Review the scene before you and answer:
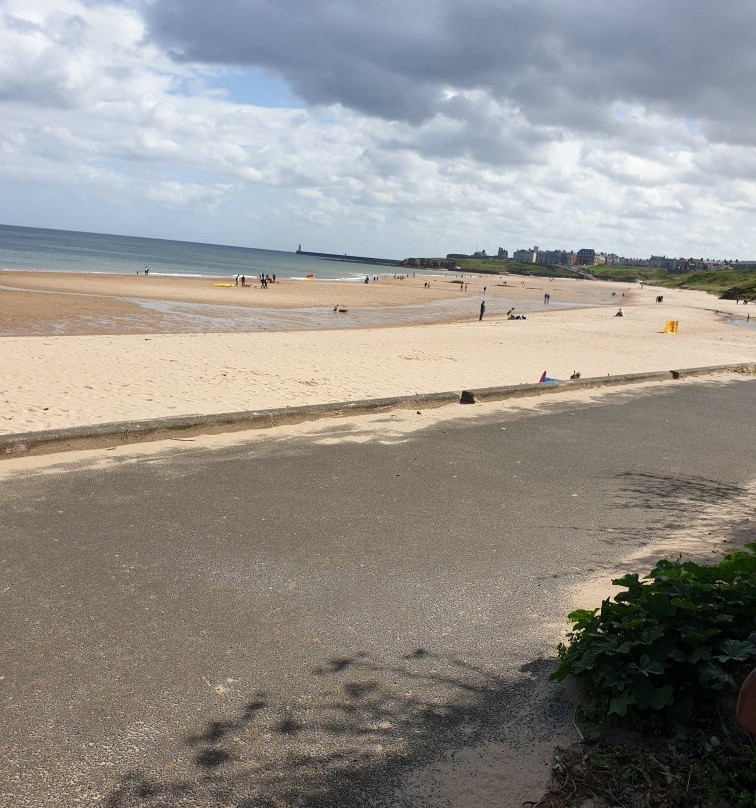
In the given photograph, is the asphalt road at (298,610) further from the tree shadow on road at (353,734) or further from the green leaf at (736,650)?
the green leaf at (736,650)

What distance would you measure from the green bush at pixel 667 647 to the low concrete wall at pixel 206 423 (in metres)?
5.26

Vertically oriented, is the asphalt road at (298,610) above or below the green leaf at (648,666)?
below

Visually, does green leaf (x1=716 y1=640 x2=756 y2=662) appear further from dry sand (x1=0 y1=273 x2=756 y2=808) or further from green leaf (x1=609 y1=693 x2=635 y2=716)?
dry sand (x1=0 y1=273 x2=756 y2=808)

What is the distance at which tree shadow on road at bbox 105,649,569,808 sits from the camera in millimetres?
2688

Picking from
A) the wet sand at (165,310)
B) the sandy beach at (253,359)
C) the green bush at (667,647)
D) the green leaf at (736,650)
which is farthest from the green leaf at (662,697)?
the wet sand at (165,310)

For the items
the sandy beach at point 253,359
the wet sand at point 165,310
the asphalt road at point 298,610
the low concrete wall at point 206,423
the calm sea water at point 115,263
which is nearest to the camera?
the asphalt road at point 298,610

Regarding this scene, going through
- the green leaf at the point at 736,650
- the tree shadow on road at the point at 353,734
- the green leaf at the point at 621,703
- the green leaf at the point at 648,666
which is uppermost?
the green leaf at the point at 736,650

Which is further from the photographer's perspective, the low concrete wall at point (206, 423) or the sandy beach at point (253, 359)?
the sandy beach at point (253, 359)

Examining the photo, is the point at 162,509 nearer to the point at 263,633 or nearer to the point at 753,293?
the point at 263,633

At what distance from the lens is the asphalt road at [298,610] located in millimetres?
2840

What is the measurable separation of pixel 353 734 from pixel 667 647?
136cm

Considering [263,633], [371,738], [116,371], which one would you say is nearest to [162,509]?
[263,633]

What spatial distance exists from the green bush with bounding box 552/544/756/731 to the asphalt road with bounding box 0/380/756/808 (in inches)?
11.6

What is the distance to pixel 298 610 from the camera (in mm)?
4090
